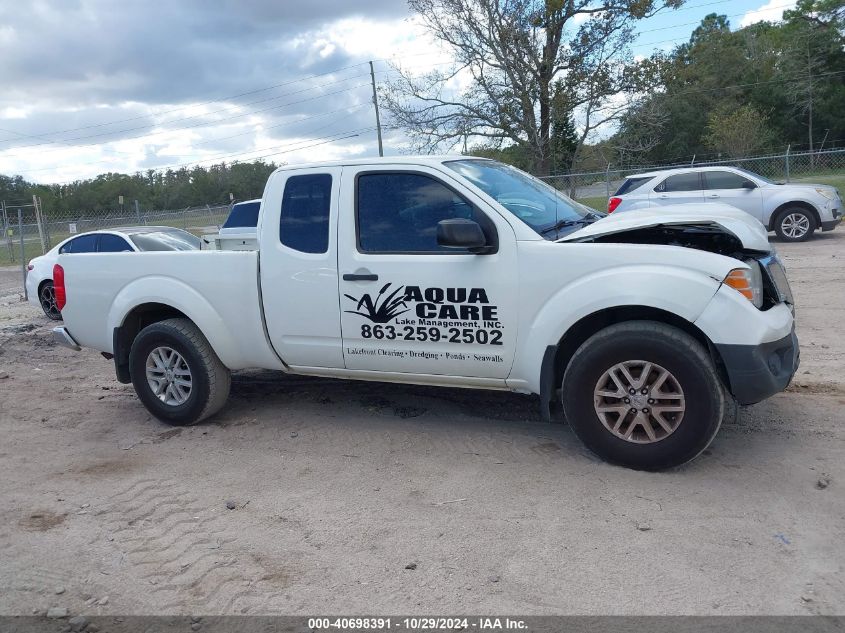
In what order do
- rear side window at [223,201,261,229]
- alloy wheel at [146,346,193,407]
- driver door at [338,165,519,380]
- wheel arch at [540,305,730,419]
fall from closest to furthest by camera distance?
wheel arch at [540,305,730,419] → driver door at [338,165,519,380] → alloy wheel at [146,346,193,407] → rear side window at [223,201,261,229]

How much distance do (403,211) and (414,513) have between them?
2.00m

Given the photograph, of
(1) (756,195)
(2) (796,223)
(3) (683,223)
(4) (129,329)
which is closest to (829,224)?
(2) (796,223)

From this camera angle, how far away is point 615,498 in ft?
13.1

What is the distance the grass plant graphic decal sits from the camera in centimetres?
479

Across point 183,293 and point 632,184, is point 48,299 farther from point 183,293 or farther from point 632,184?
point 632,184

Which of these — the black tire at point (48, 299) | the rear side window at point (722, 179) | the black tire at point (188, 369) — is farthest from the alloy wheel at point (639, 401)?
the rear side window at point (722, 179)

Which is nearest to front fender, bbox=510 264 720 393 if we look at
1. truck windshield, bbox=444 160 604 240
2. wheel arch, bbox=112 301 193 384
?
truck windshield, bbox=444 160 604 240

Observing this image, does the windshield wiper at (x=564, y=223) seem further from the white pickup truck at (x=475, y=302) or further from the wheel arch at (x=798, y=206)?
the wheel arch at (x=798, y=206)

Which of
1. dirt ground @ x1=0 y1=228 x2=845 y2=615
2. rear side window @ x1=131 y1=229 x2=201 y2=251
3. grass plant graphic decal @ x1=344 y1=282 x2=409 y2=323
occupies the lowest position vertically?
dirt ground @ x1=0 y1=228 x2=845 y2=615

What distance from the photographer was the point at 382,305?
4852 mm

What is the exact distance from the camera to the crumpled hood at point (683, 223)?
14.0 ft

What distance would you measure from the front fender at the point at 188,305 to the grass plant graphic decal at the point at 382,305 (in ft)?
3.72

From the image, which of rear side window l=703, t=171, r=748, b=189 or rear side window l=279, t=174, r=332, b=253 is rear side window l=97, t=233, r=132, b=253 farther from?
rear side window l=703, t=171, r=748, b=189

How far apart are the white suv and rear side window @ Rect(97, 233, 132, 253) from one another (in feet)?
29.1
